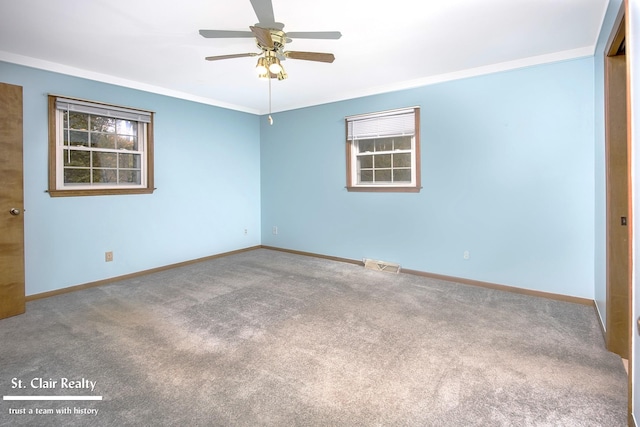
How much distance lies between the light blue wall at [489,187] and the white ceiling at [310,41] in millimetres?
320

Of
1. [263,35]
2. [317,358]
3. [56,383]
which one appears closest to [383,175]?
[263,35]

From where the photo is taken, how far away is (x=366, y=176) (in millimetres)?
4871

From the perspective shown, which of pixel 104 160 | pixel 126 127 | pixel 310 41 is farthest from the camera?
pixel 126 127

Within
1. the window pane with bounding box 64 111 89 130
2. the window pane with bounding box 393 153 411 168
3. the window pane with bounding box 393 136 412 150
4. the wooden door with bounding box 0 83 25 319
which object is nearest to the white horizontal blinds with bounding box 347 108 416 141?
the window pane with bounding box 393 136 412 150

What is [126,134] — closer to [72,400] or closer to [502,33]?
[72,400]

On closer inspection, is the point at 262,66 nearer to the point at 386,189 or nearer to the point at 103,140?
the point at 386,189

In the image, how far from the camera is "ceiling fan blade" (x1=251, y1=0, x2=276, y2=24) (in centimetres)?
216

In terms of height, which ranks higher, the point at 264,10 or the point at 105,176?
the point at 264,10

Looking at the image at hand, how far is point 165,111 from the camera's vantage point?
15.0 feet

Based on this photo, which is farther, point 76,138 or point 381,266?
point 381,266

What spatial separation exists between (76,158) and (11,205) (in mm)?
991

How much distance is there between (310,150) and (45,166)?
3387 mm

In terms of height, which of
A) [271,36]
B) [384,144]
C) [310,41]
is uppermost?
[310,41]

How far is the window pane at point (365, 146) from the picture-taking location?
189 inches
